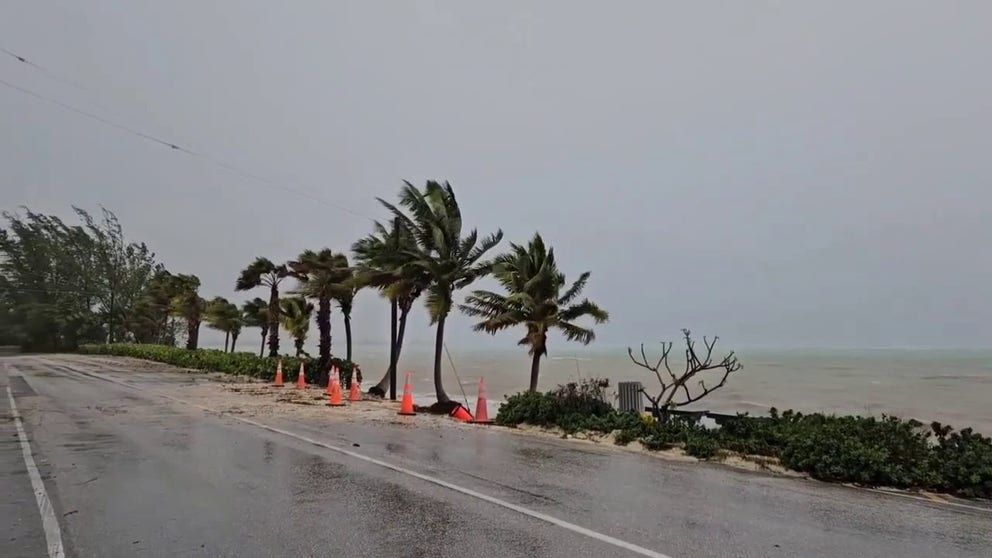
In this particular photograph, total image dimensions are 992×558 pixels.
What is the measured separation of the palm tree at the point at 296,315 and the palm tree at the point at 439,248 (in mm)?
17479

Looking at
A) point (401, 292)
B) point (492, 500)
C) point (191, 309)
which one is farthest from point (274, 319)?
point (492, 500)

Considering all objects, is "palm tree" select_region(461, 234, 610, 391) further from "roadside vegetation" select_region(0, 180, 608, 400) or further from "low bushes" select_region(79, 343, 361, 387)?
"low bushes" select_region(79, 343, 361, 387)

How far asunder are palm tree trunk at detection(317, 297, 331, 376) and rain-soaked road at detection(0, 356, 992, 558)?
14347 mm

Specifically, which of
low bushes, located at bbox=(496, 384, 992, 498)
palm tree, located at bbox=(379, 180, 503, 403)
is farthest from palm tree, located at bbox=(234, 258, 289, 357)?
low bushes, located at bbox=(496, 384, 992, 498)

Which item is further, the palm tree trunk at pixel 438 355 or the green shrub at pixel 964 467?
Answer: the palm tree trunk at pixel 438 355

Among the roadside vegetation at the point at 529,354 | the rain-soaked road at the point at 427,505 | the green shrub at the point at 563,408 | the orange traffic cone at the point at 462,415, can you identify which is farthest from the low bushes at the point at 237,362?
the rain-soaked road at the point at 427,505

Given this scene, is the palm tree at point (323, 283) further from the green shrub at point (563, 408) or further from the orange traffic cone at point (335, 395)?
the green shrub at point (563, 408)

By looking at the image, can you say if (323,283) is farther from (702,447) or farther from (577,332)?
(702,447)

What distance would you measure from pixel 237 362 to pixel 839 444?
2899 cm

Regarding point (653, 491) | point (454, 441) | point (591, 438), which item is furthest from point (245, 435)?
point (653, 491)

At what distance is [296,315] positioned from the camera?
37.2 metres

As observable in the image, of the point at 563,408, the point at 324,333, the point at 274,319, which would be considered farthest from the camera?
the point at 274,319

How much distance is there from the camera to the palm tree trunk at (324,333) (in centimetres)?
2523

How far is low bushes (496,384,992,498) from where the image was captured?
8102 mm
